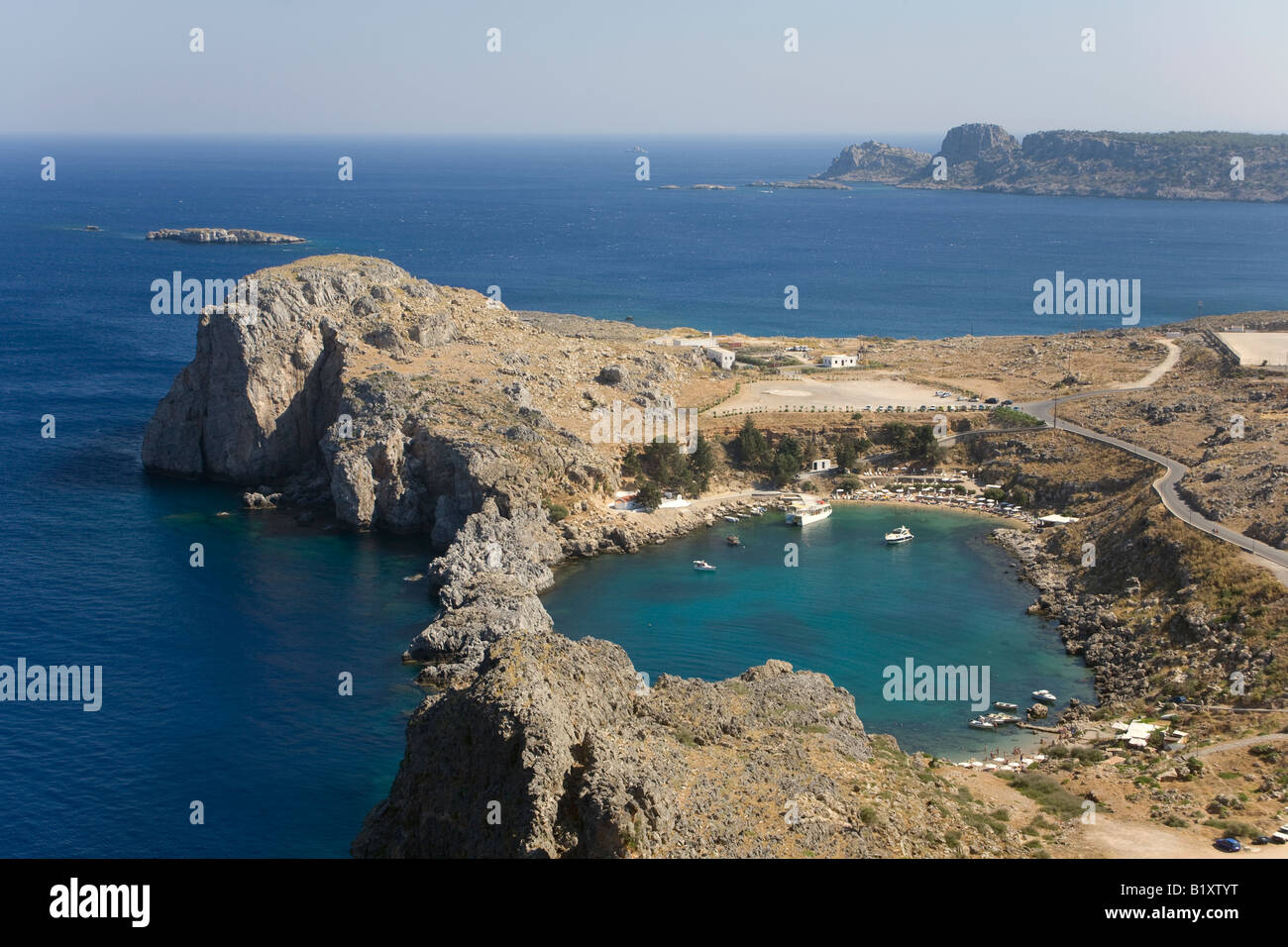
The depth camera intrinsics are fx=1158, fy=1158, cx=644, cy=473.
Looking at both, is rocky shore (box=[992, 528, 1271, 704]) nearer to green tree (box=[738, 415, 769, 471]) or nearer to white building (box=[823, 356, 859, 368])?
green tree (box=[738, 415, 769, 471])

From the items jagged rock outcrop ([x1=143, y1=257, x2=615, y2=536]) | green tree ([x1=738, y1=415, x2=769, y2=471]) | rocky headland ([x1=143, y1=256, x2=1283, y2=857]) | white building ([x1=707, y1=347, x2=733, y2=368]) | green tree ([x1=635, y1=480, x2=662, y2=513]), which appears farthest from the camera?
white building ([x1=707, y1=347, x2=733, y2=368])

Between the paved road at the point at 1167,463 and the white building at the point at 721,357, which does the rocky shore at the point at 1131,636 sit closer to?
the paved road at the point at 1167,463

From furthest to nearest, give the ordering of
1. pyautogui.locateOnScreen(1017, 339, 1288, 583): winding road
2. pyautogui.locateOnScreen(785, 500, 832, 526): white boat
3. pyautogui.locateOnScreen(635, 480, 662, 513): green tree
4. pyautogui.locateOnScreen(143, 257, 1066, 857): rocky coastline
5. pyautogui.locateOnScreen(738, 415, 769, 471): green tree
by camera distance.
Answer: pyautogui.locateOnScreen(738, 415, 769, 471): green tree, pyautogui.locateOnScreen(785, 500, 832, 526): white boat, pyautogui.locateOnScreen(635, 480, 662, 513): green tree, pyautogui.locateOnScreen(1017, 339, 1288, 583): winding road, pyautogui.locateOnScreen(143, 257, 1066, 857): rocky coastline

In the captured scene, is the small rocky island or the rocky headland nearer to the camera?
the rocky headland

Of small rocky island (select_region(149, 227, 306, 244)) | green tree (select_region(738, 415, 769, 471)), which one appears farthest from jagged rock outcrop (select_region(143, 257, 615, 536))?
small rocky island (select_region(149, 227, 306, 244))

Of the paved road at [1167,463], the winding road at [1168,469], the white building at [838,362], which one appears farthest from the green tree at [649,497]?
the white building at [838,362]
